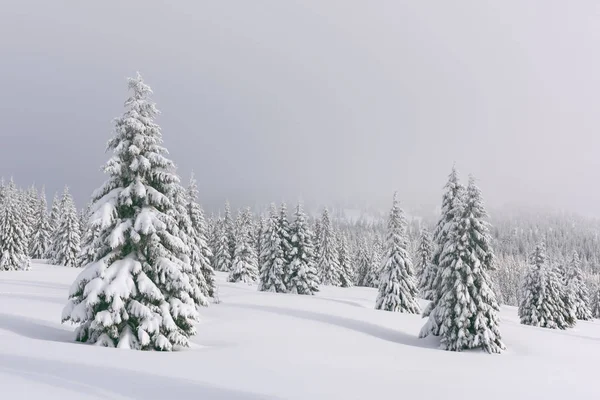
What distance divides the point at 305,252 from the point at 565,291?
34623 millimetres

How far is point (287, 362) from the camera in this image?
13.3 meters

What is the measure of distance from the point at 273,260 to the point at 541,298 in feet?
103

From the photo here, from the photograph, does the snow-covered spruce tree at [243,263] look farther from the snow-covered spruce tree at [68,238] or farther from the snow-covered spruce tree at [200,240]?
the snow-covered spruce tree at [68,238]

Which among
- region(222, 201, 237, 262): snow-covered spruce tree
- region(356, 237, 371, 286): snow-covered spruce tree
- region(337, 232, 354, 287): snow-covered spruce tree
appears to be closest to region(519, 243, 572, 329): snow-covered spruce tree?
region(337, 232, 354, 287): snow-covered spruce tree

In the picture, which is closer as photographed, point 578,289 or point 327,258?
point 578,289

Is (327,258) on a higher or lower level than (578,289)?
higher

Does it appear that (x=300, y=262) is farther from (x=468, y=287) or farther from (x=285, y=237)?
(x=468, y=287)

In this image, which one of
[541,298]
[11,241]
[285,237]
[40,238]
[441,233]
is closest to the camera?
[441,233]

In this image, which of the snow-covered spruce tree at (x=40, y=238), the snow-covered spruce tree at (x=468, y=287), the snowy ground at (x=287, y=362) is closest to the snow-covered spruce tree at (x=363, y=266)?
the snowy ground at (x=287, y=362)

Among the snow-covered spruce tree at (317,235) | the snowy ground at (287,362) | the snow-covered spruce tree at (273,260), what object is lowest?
the snowy ground at (287,362)

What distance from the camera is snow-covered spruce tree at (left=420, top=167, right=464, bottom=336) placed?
26205 mm

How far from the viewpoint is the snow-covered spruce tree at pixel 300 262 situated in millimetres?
48781

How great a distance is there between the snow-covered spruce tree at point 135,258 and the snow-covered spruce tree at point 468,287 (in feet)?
51.7

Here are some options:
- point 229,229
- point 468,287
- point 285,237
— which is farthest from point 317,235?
point 468,287
